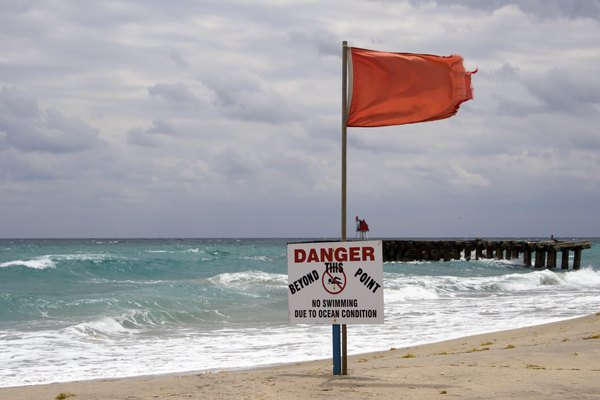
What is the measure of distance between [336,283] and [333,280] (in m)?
0.05

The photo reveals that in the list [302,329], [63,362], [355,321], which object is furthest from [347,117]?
[302,329]

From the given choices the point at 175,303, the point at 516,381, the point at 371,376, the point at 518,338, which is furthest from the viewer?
the point at 175,303

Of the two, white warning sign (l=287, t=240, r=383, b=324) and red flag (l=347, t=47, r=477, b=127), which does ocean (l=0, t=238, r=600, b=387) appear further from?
red flag (l=347, t=47, r=477, b=127)

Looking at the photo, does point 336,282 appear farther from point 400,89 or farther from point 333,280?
point 400,89

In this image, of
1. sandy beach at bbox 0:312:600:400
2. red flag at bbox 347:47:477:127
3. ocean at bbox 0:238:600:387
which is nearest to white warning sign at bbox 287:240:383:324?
sandy beach at bbox 0:312:600:400

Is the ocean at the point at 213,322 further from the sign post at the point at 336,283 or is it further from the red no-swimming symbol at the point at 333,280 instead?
the red no-swimming symbol at the point at 333,280

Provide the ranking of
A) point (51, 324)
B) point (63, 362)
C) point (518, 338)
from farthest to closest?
point (51, 324)
point (518, 338)
point (63, 362)

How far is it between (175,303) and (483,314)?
29.0ft

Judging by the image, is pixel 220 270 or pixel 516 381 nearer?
pixel 516 381

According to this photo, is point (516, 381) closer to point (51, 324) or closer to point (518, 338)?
point (518, 338)

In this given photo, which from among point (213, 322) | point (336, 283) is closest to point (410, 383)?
point (336, 283)

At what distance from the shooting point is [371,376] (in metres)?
8.79

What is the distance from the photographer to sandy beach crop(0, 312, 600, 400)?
779 centimetres

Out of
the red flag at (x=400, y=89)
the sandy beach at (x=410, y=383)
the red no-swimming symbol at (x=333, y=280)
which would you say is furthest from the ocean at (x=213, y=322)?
the red flag at (x=400, y=89)
